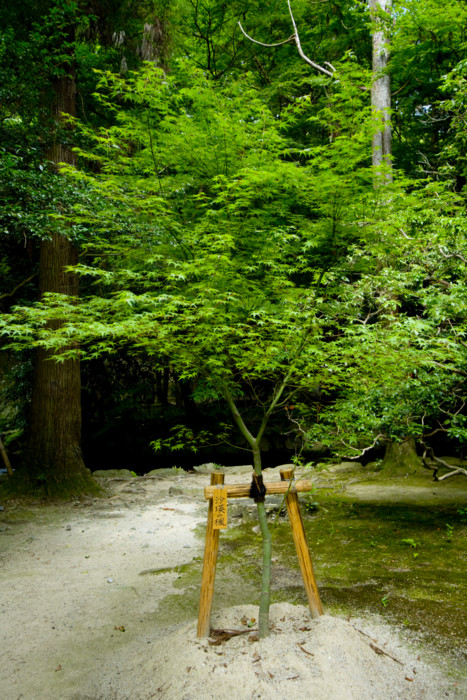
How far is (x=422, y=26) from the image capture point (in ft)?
23.0

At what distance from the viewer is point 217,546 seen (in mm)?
2539

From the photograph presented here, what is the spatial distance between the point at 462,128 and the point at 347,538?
192 inches

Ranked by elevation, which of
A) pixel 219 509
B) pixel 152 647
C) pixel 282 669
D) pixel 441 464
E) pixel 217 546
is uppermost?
pixel 219 509

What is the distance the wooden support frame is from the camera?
2.52m

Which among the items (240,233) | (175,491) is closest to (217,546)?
(240,233)

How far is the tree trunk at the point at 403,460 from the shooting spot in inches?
277

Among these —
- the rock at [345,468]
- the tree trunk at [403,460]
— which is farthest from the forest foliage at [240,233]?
the rock at [345,468]

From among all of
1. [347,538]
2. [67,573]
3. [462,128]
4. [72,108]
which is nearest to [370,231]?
[462,128]

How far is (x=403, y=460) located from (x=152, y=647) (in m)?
5.61

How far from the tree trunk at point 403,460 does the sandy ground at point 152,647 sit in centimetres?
400

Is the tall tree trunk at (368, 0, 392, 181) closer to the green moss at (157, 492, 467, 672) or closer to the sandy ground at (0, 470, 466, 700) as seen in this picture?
the green moss at (157, 492, 467, 672)

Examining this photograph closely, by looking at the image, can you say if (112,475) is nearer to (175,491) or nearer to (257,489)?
(175,491)

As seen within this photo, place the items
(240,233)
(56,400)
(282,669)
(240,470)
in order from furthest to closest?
1. (240,470)
2. (56,400)
3. (240,233)
4. (282,669)

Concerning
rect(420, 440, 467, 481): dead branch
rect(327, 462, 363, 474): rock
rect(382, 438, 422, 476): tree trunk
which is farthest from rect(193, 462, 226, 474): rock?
rect(420, 440, 467, 481): dead branch
